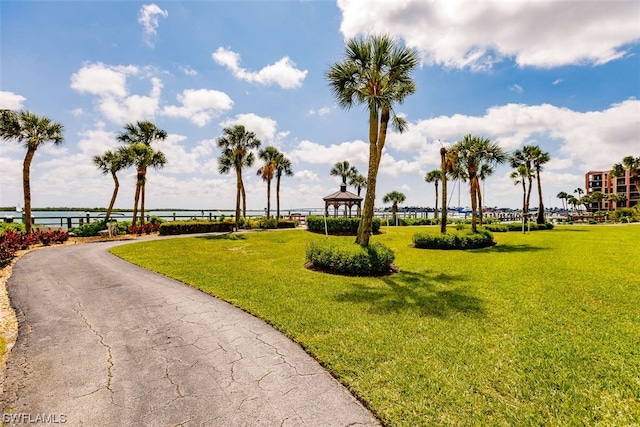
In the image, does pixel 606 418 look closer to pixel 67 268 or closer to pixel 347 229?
pixel 67 268

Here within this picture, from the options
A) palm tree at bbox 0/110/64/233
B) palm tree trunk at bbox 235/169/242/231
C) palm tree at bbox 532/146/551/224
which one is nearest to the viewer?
palm tree at bbox 0/110/64/233

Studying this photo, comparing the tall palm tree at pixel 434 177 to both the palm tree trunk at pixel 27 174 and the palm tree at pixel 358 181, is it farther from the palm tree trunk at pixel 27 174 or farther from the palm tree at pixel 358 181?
the palm tree trunk at pixel 27 174

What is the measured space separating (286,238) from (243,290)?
44.3 feet

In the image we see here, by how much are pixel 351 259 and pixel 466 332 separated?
5312 mm

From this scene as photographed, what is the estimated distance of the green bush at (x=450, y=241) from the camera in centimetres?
1838

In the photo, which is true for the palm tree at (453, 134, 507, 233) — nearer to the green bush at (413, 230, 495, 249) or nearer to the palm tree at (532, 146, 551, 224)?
the green bush at (413, 230, 495, 249)

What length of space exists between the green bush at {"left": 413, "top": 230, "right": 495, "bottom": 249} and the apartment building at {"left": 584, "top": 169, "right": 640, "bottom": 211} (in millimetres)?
91984

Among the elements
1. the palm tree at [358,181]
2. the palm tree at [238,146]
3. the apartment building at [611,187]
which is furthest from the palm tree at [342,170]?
the apartment building at [611,187]

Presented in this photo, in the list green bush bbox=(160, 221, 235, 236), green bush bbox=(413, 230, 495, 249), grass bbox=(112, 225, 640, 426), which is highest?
green bush bbox=(160, 221, 235, 236)

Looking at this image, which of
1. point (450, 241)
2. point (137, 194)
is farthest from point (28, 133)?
point (450, 241)

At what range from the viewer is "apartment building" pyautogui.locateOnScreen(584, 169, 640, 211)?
8856 centimetres

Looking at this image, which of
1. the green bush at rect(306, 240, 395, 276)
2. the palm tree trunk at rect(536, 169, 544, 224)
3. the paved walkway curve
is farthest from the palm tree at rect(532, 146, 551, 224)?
the paved walkway curve

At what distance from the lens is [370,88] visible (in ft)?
39.7

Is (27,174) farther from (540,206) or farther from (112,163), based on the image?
(540,206)
